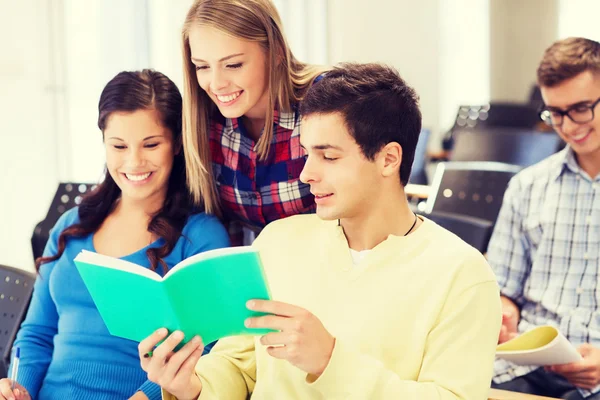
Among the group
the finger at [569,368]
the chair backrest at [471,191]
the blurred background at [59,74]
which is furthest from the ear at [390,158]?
the blurred background at [59,74]

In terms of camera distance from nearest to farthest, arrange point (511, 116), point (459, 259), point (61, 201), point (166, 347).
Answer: point (166, 347)
point (459, 259)
point (61, 201)
point (511, 116)

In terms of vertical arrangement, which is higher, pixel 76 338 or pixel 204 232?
pixel 204 232

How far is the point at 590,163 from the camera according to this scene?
2.27 metres

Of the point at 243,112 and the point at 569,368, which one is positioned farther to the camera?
the point at 569,368

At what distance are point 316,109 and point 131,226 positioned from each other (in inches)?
27.5

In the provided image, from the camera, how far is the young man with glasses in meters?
2.20

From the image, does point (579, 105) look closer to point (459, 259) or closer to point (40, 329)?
point (459, 259)

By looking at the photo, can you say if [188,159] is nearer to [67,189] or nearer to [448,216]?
[448,216]

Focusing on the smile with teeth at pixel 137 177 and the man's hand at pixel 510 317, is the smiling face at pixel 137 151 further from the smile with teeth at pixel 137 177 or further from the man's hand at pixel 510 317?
the man's hand at pixel 510 317

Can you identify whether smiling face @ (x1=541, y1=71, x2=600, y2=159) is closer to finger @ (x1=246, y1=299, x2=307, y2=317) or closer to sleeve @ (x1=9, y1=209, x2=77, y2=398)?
finger @ (x1=246, y1=299, x2=307, y2=317)

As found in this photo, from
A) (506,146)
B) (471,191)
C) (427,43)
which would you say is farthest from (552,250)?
(427,43)

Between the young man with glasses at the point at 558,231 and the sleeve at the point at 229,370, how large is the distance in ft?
2.60

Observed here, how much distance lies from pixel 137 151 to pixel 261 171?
0.31 m

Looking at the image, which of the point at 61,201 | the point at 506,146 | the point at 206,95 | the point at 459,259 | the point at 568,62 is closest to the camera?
the point at 459,259
